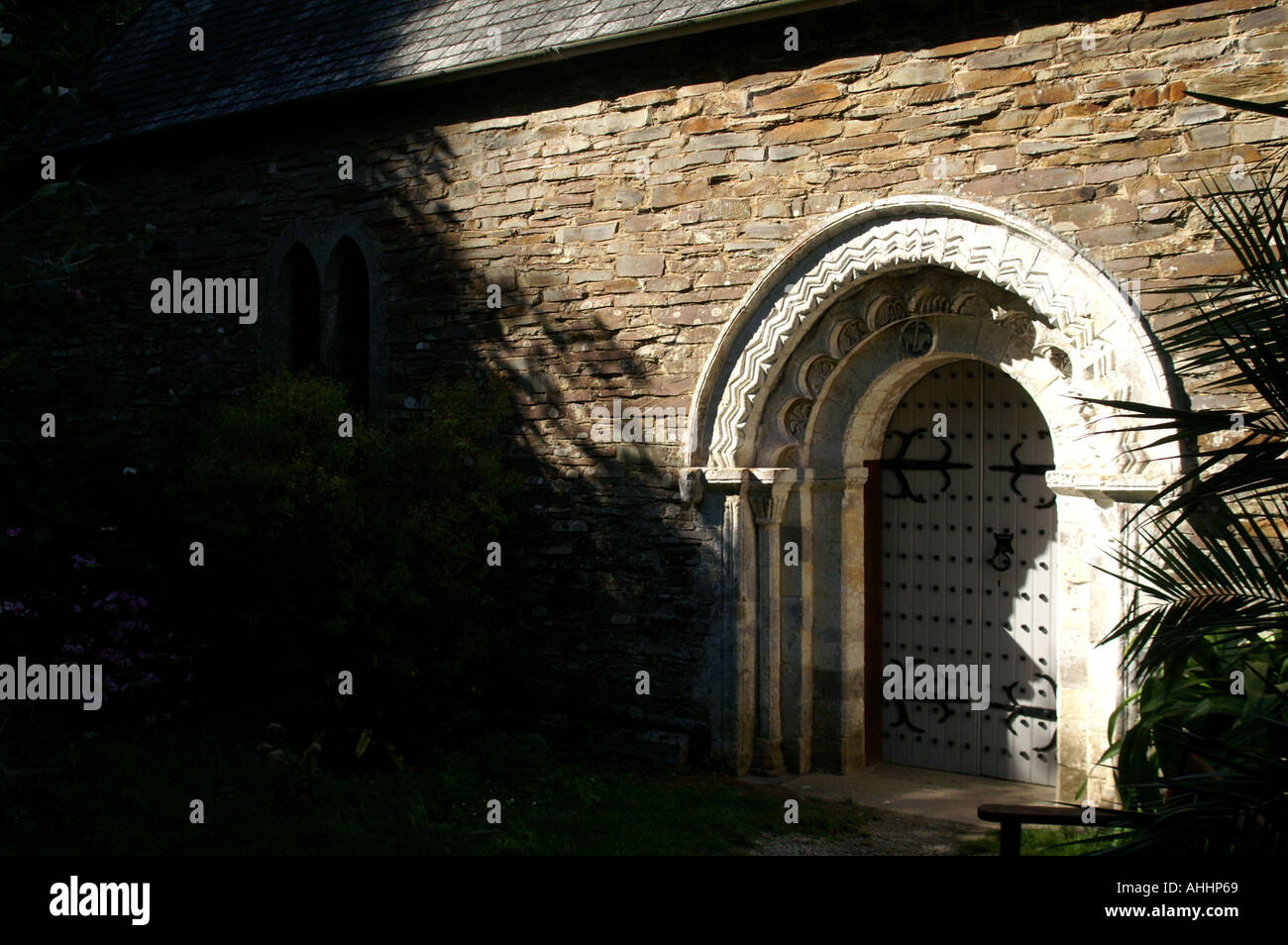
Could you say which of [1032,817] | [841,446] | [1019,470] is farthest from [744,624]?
[1032,817]

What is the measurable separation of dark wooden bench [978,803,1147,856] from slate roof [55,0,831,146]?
4.64m

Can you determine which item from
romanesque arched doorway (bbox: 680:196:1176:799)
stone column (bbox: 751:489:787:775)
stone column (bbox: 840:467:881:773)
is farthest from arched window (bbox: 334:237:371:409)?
stone column (bbox: 840:467:881:773)

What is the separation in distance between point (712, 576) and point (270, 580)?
2.64 m

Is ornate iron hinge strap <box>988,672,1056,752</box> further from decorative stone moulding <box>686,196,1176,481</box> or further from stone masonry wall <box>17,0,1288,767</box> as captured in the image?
stone masonry wall <box>17,0,1288,767</box>


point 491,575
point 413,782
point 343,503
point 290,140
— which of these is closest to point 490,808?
point 413,782

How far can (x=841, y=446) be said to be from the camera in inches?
283

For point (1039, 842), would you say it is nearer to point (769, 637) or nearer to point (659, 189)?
point (769, 637)

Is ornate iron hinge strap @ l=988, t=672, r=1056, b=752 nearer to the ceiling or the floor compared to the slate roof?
nearer to the floor

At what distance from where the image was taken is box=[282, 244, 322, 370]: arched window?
952cm

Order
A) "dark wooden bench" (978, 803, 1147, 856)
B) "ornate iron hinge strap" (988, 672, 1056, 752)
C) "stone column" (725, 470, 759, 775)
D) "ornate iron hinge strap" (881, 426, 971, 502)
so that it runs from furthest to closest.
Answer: "ornate iron hinge strap" (881, 426, 971, 502)
"stone column" (725, 470, 759, 775)
"ornate iron hinge strap" (988, 672, 1056, 752)
"dark wooden bench" (978, 803, 1147, 856)

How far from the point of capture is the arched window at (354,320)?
916 centimetres

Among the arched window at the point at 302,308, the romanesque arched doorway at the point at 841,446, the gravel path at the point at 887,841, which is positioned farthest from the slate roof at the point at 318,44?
the gravel path at the point at 887,841

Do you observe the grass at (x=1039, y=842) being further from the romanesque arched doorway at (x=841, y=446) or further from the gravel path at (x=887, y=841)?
the romanesque arched doorway at (x=841, y=446)

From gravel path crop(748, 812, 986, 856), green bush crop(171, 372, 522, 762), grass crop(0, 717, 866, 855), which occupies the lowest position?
gravel path crop(748, 812, 986, 856)
